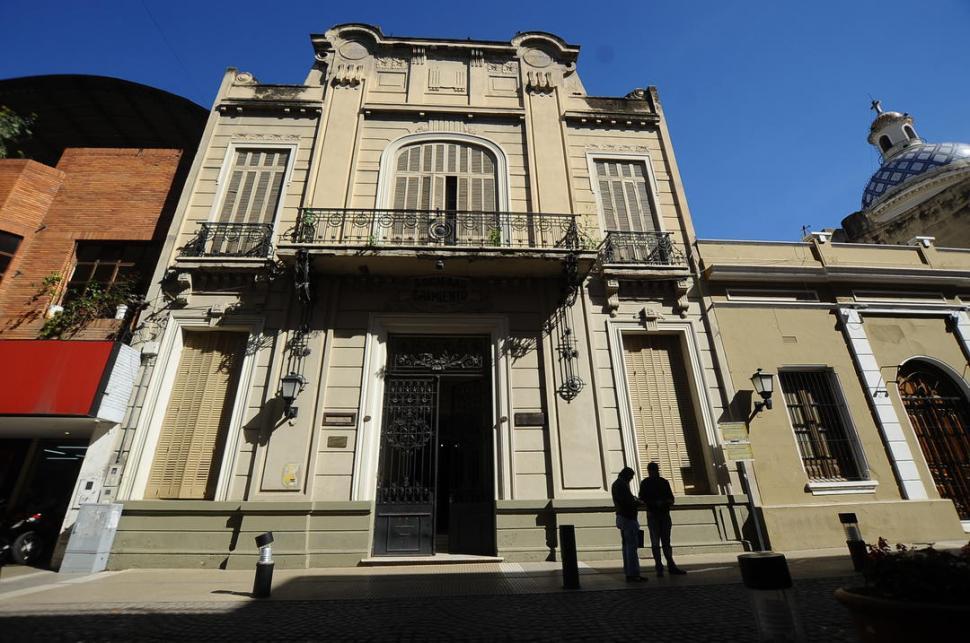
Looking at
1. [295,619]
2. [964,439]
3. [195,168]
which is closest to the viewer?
[295,619]

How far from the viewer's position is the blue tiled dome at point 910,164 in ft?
91.8

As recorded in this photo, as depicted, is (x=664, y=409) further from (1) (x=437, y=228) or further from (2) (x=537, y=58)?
(2) (x=537, y=58)

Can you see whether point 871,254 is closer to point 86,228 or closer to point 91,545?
point 91,545

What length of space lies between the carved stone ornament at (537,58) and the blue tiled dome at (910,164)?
29429 mm

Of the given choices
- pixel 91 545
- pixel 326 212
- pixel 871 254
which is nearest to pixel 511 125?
pixel 326 212

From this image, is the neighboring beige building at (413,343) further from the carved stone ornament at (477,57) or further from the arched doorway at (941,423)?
the arched doorway at (941,423)

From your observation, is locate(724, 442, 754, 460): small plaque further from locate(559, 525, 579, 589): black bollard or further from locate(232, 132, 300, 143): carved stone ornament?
locate(232, 132, 300, 143): carved stone ornament

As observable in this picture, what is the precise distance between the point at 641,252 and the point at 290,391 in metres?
8.50

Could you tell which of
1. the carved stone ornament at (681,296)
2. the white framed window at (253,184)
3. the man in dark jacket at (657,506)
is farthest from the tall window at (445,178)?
the man in dark jacket at (657,506)

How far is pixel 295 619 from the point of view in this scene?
4.64m

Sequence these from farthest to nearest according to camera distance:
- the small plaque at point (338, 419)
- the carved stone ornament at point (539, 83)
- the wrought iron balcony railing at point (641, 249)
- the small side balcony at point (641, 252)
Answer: the carved stone ornament at point (539, 83) → the wrought iron balcony railing at point (641, 249) → the small side balcony at point (641, 252) → the small plaque at point (338, 419)

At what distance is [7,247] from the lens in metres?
10.2

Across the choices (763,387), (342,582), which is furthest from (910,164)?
(342,582)

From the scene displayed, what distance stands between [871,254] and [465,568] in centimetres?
1295
